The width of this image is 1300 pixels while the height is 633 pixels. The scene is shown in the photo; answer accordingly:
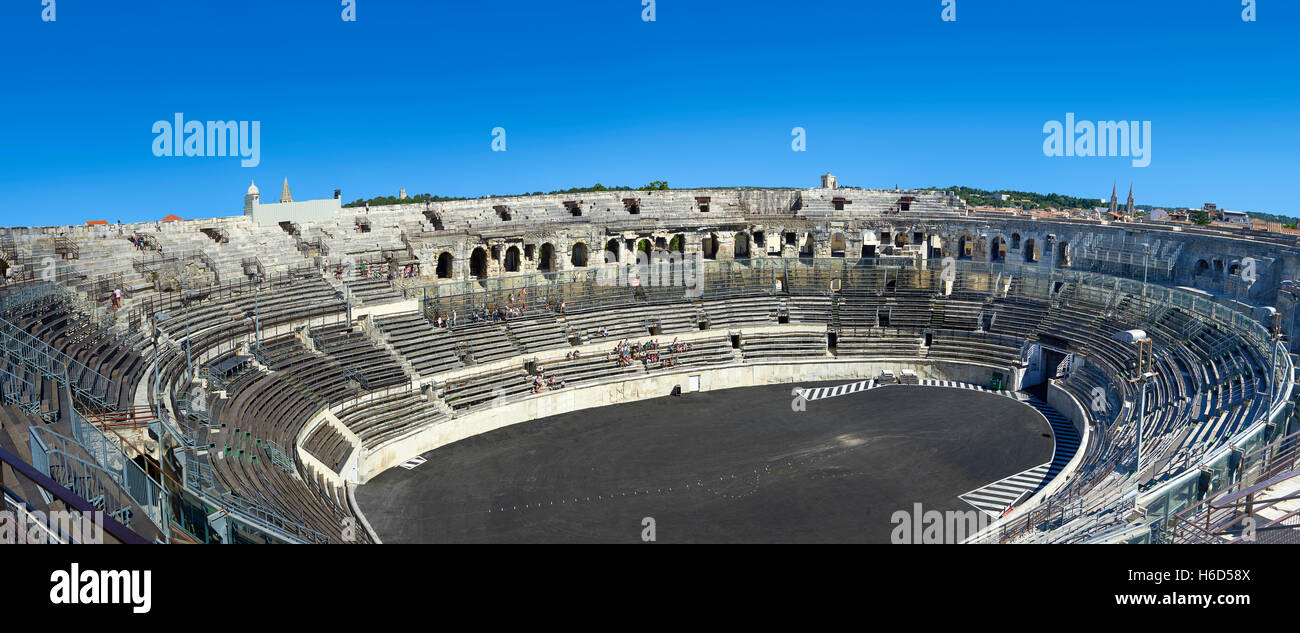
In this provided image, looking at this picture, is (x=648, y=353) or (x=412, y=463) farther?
(x=648, y=353)

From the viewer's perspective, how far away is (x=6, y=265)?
33.2m

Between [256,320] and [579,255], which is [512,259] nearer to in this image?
[579,255]

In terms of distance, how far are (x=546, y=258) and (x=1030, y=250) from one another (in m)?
29.2

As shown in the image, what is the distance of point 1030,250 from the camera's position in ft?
172

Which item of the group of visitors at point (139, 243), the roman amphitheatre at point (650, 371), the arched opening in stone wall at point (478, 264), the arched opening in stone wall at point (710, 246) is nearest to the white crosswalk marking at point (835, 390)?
the roman amphitheatre at point (650, 371)

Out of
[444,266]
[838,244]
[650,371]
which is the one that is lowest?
[650,371]

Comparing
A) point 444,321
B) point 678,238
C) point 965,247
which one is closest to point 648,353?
point 444,321

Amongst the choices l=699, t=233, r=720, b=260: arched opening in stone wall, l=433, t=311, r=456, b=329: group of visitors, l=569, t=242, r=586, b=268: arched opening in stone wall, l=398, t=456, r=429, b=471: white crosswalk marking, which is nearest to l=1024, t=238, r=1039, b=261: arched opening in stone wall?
l=699, t=233, r=720, b=260: arched opening in stone wall

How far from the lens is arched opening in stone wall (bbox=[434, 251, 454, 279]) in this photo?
165ft

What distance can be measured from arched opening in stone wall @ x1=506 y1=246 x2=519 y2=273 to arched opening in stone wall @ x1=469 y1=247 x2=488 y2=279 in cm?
157

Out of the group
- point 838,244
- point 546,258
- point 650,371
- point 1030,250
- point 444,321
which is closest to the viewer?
point 444,321

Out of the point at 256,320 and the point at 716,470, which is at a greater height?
the point at 256,320
